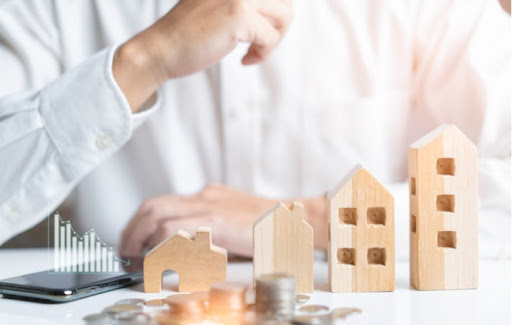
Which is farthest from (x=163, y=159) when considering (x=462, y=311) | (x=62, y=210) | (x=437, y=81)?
(x=462, y=311)

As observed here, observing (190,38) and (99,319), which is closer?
(99,319)

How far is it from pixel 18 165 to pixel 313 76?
1.91ft

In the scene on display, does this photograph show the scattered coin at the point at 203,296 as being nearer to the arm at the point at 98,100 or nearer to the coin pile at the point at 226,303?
the coin pile at the point at 226,303

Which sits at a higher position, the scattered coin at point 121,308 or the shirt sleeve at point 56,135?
the shirt sleeve at point 56,135

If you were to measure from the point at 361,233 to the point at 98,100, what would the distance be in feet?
1.35

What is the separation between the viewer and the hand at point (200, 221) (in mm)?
877

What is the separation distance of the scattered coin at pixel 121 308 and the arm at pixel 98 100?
336 mm

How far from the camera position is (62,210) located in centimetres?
127

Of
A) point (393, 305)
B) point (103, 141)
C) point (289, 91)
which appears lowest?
point (393, 305)

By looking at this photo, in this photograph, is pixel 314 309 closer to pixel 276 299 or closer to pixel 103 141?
pixel 276 299

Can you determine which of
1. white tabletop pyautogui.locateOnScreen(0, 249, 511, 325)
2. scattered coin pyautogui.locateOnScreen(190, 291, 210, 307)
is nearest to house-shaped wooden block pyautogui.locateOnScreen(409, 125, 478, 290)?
white tabletop pyautogui.locateOnScreen(0, 249, 511, 325)

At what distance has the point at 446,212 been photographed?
0.67 m

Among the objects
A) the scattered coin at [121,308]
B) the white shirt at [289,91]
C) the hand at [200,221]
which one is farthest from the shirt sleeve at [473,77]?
the scattered coin at [121,308]

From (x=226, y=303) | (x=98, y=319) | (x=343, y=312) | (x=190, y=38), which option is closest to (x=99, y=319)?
(x=98, y=319)
